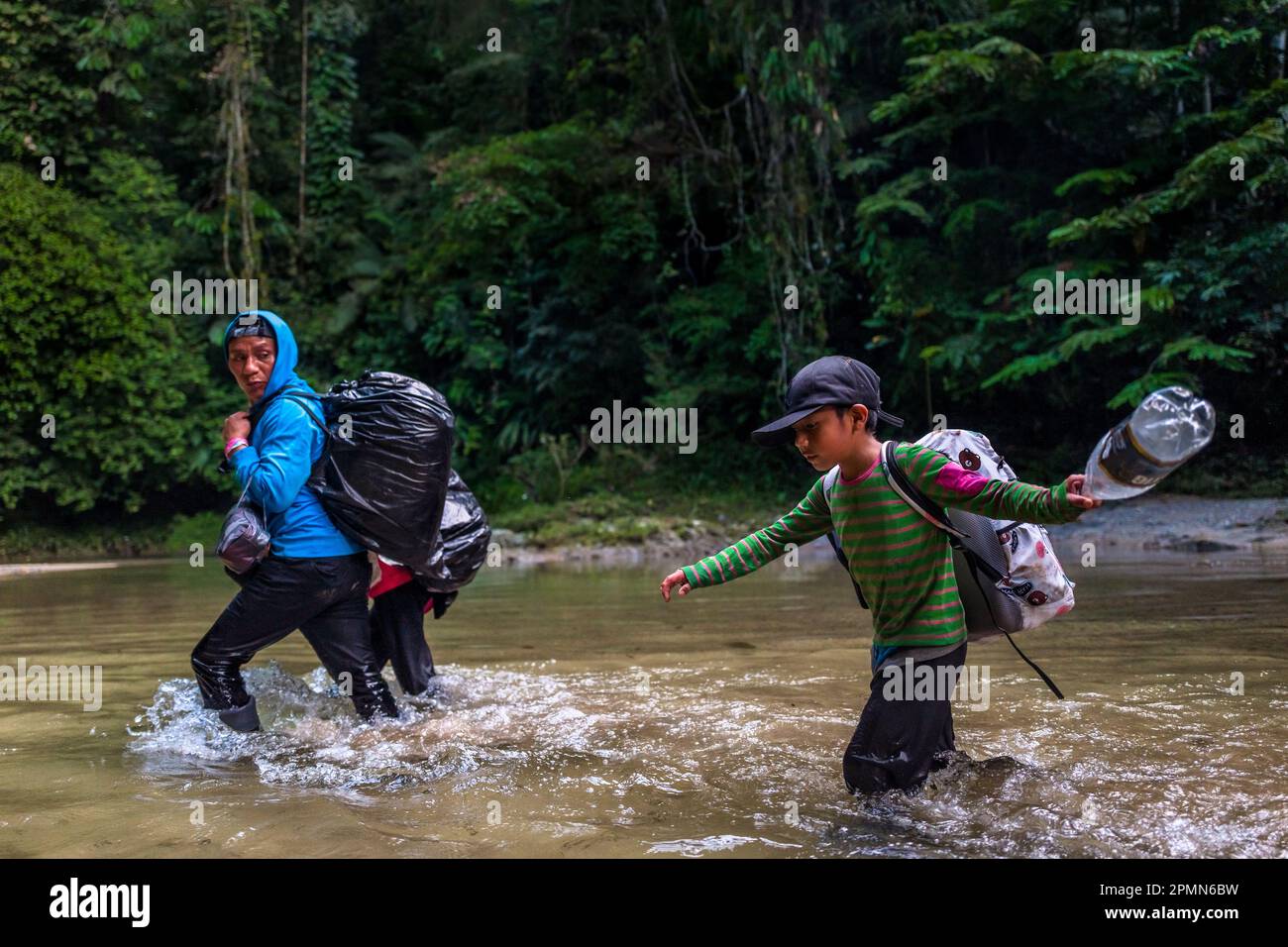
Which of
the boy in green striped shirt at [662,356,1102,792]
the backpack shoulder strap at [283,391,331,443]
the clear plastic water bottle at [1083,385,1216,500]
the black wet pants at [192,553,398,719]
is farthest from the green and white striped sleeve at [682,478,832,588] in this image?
the backpack shoulder strap at [283,391,331,443]

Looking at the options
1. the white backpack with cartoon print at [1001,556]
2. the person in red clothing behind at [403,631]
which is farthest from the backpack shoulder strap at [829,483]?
the person in red clothing behind at [403,631]

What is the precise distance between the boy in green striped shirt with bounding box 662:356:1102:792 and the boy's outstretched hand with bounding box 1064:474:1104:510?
0.46 m

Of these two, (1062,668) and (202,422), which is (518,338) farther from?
(1062,668)

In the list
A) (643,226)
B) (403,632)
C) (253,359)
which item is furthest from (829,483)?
(643,226)

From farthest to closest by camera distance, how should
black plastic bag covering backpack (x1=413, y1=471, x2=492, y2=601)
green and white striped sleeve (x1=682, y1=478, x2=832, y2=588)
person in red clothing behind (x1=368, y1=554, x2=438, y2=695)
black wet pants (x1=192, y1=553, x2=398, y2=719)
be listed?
person in red clothing behind (x1=368, y1=554, x2=438, y2=695) < black plastic bag covering backpack (x1=413, y1=471, x2=492, y2=601) < black wet pants (x1=192, y1=553, x2=398, y2=719) < green and white striped sleeve (x1=682, y1=478, x2=832, y2=588)

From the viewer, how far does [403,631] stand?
5.28 meters

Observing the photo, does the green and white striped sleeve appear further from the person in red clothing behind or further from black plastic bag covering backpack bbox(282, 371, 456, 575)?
the person in red clothing behind

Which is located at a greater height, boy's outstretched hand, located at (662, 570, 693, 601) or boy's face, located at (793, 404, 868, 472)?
boy's face, located at (793, 404, 868, 472)

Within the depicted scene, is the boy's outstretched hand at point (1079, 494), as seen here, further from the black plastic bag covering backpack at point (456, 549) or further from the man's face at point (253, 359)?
the man's face at point (253, 359)

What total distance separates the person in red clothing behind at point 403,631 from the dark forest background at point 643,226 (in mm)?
9896

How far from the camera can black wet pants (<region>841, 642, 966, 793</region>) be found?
338 centimetres

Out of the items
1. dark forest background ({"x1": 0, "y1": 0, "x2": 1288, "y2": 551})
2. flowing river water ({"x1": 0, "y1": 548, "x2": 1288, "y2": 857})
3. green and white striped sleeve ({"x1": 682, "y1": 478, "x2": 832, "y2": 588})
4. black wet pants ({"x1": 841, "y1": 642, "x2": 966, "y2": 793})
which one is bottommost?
flowing river water ({"x1": 0, "y1": 548, "x2": 1288, "y2": 857})

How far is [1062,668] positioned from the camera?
575cm
